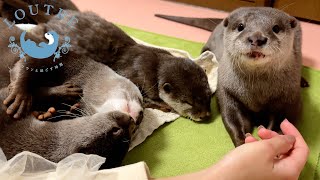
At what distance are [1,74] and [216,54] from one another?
1145mm

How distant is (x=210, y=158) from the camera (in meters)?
1.88

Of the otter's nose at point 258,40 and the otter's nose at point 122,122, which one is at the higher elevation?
the otter's nose at point 258,40

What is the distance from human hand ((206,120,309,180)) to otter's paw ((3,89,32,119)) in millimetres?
797

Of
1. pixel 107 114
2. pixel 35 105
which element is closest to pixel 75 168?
pixel 107 114

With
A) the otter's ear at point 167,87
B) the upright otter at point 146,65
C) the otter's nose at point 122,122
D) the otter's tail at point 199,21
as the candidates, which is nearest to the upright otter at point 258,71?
→ the upright otter at point 146,65

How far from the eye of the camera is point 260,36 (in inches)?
64.9

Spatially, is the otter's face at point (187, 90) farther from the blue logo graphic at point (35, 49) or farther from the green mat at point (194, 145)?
the blue logo graphic at point (35, 49)

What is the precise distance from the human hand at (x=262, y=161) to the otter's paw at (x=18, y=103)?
0.80 meters

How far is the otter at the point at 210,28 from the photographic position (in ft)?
7.73

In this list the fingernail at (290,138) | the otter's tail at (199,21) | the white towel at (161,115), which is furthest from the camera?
the otter's tail at (199,21)

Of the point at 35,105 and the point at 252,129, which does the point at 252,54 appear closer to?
the point at 252,129

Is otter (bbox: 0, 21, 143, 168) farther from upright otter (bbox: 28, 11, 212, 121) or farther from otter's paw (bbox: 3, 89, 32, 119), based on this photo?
upright otter (bbox: 28, 11, 212, 121)

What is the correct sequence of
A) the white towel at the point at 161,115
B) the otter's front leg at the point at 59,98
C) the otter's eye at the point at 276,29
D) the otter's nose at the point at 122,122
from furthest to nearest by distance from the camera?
the white towel at the point at 161,115, the otter's front leg at the point at 59,98, the otter's eye at the point at 276,29, the otter's nose at the point at 122,122

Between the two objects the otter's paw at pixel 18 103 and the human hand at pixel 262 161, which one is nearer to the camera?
the human hand at pixel 262 161
